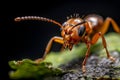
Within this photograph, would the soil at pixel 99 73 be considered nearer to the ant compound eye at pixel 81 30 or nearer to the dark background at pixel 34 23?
the ant compound eye at pixel 81 30

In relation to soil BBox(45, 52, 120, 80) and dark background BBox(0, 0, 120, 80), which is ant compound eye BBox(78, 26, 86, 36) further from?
dark background BBox(0, 0, 120, 80)

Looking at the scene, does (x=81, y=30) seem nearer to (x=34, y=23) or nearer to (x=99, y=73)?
(x=99, y=73)

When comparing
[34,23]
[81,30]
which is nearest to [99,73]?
[81,30]

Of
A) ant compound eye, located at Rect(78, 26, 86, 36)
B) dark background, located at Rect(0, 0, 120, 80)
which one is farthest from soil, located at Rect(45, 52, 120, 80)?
dark background, located at Rect(0, 0, 120, 80)

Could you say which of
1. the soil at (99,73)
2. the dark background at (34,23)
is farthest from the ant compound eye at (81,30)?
the dark background at (34,23)

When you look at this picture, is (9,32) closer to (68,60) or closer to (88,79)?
(68,60)

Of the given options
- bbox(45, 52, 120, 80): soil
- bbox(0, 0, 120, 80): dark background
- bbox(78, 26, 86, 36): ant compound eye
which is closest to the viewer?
bbox(45, 52, 120, 80): soil

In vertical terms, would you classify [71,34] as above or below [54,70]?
above

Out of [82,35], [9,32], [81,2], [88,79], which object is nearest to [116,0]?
[81,2]
